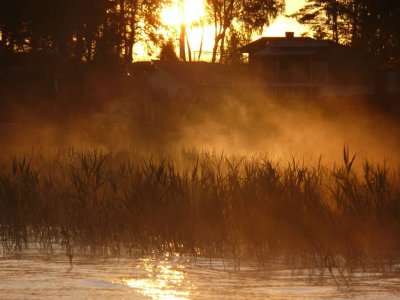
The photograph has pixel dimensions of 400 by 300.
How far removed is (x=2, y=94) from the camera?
37.4 metres

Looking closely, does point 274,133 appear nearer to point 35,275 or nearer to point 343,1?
point 35,275

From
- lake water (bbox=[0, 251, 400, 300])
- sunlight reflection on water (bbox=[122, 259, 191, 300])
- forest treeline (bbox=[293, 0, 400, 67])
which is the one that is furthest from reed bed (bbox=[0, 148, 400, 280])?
forest treeline (bbox=[293, 0, 400, 67])

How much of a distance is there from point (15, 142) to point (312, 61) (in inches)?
1487

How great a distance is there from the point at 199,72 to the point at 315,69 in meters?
11.7

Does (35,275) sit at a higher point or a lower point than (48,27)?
lower

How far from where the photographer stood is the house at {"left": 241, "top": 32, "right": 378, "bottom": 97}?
65.0 metres

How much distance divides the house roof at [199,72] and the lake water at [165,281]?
64.9m

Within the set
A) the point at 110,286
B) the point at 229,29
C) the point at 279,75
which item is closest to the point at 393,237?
the point at 110,286

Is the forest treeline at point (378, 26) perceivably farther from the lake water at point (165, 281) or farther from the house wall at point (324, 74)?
the lake water at point (165, 281)

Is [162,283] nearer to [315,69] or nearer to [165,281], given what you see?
[165,281]

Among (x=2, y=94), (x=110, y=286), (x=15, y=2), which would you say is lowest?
(x=110, y=286)

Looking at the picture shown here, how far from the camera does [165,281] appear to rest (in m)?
8.12

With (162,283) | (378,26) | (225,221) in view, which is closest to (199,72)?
(378,26)

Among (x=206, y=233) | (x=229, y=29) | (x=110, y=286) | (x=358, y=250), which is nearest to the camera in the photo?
(x=110, y=286)
